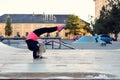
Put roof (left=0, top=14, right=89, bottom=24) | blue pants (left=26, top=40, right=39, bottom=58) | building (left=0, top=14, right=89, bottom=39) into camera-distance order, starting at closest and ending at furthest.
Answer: blue pants (left=26, top=40, right=39, bottom=58) → building (left=0, top=14, right=89, bottom=39) → roof (left=0, top=14, right=89, bottom=24)

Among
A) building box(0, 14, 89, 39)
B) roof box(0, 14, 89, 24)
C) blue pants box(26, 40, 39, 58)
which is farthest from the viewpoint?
roof box(0, 14, 89, 24)

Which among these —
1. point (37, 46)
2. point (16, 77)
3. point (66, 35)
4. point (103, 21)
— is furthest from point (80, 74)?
point (66, 35)

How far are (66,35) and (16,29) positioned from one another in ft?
70.1

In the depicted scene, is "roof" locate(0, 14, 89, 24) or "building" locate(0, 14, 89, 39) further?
"roof" locate(0, 14, 89, 24)

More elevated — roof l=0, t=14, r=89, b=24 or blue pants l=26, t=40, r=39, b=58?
roof l=0, t=14, r=89, b=24

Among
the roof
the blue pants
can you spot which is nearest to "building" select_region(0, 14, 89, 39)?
the roof

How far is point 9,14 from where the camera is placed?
7195 inches

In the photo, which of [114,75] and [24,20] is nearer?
[114,75]

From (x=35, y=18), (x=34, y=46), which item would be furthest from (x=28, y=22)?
(x=34, y=46)

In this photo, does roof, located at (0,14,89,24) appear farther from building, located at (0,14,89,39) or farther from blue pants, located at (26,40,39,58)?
blue pants, located at (26,40,39,58)

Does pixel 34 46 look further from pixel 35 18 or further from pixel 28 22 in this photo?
pixel 35 18

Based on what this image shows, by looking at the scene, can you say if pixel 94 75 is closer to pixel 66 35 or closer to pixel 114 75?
pixel 114 75

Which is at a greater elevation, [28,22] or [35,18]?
[35,18]

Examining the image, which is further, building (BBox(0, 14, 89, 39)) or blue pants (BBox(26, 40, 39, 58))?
building (BBox(0, 14, 89, 39))
